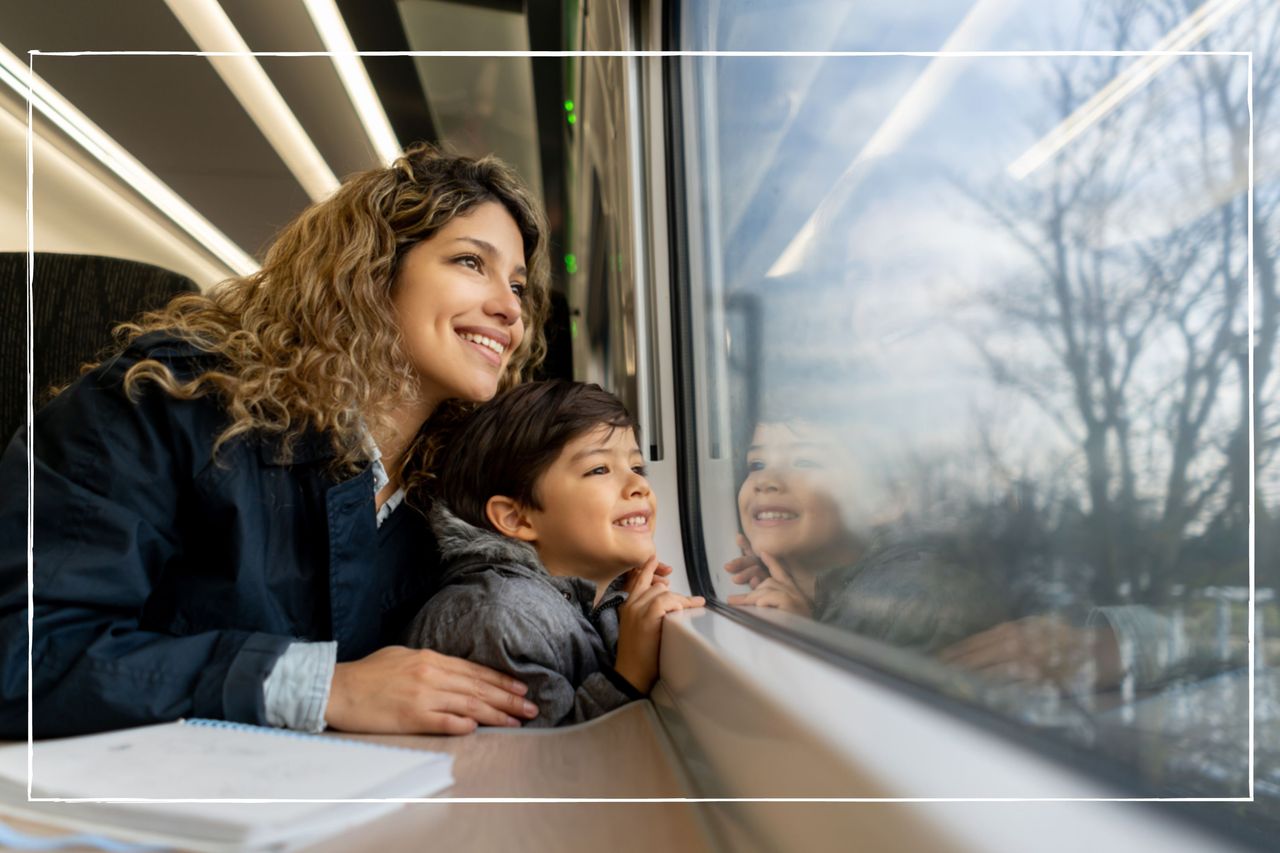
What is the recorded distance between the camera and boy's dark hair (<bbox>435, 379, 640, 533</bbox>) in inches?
22.5

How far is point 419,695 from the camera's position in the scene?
1.82 feet

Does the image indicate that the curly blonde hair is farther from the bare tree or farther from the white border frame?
the bare tree

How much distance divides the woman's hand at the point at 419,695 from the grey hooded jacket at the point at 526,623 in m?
0.01

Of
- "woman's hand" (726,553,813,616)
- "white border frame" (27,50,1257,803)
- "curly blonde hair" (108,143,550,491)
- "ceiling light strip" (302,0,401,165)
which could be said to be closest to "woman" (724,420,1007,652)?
"woman's hand" (726,553,813,616)

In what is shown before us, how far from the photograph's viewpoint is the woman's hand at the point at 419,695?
1.75 ft

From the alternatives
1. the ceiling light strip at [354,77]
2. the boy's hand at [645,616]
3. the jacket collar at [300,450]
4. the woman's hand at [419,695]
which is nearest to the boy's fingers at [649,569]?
the boy's hand at [645,616]

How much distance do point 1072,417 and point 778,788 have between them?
0.70 ft

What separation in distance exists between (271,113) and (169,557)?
33 centimetres

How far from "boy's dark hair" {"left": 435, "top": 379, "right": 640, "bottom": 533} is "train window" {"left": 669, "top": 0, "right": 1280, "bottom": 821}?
12 cm

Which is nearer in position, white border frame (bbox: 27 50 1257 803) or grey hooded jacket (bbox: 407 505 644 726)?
white border frame (bbox: 27 50 1257 803)

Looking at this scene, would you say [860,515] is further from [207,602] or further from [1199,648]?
[207,602]

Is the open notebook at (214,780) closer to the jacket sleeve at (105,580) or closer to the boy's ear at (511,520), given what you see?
the jacket sleeve at (105,580)

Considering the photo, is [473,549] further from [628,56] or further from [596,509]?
[628,56]

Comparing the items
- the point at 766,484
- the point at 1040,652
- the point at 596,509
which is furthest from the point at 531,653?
the point at 1040,652
